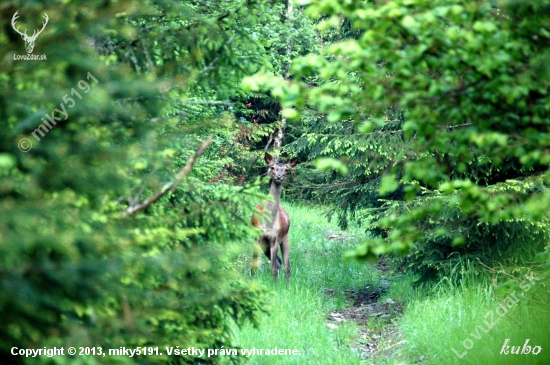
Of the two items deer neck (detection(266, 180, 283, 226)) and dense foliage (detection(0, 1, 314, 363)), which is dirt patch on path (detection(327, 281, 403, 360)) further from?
dense foliage (detection(0, 1, 314, 363))

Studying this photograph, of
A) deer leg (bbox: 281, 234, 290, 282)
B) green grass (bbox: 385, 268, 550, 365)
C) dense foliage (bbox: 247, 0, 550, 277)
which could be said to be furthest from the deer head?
dense foliage (bbox: 247, 0, 550, 277)

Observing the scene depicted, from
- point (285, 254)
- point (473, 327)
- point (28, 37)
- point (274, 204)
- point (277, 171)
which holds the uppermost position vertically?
point (28, 37)

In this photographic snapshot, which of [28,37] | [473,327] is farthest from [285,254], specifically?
[28,37]

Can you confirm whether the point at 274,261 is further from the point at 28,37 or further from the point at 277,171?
the point at 28,37

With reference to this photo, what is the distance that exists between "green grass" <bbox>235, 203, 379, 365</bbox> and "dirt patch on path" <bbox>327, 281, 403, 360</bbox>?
6.3 inches

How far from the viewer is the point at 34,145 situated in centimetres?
273

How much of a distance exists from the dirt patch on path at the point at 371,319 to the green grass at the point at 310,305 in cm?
16

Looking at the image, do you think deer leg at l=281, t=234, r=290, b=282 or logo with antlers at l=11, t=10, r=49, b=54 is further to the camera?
deer leg at l=281, t=234, r=290, b=282

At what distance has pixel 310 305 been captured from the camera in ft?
29.3

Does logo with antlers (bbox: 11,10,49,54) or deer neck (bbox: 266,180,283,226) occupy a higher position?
logo with antlers (bbox: 11,10,49,54)

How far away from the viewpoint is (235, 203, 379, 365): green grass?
6.82m

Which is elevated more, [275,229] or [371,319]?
[371,319]

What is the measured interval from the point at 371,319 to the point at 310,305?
0.96 meters

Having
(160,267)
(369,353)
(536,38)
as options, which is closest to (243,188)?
(160,267)
